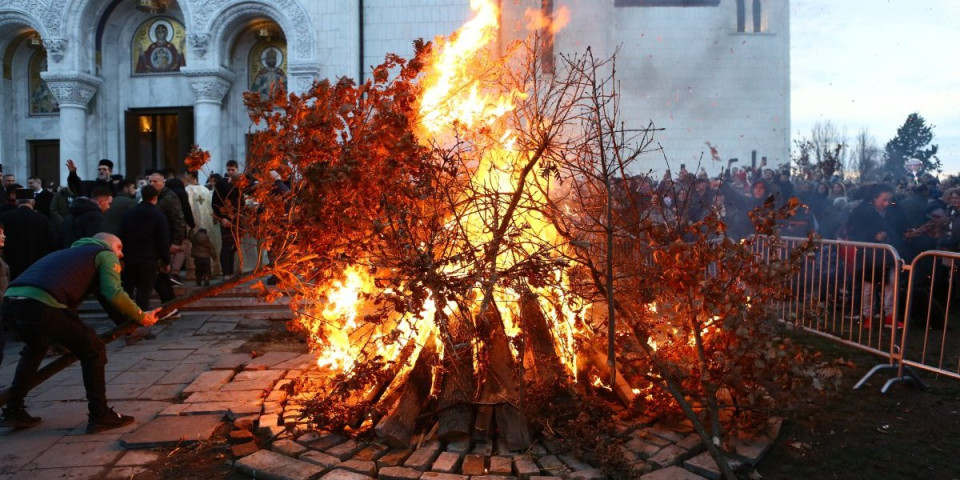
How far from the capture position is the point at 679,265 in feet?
16.3

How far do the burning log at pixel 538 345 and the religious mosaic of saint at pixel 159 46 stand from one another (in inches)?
688

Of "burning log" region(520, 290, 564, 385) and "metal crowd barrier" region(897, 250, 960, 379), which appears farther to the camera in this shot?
"metal crowd barrier" region(897, 250, 960, 379)

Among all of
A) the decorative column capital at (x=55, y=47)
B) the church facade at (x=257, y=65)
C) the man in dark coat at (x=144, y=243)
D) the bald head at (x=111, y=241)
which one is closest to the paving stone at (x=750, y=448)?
the bald head at (x=111, y=241)

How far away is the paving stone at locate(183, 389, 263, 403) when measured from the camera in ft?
19.2

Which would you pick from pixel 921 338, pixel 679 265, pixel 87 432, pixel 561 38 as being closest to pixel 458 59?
pixel 679 265

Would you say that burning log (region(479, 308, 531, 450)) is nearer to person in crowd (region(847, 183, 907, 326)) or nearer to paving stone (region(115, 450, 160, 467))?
paving stone (region(115, 450, 160, 467))

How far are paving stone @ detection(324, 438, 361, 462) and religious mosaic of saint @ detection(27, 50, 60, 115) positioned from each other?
66.2ft

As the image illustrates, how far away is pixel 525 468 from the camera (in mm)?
4293

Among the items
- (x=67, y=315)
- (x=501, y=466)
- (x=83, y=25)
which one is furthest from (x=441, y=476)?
(x=83, y=25)

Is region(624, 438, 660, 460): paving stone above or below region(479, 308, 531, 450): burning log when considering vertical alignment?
below

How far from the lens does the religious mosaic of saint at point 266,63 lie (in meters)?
19.3

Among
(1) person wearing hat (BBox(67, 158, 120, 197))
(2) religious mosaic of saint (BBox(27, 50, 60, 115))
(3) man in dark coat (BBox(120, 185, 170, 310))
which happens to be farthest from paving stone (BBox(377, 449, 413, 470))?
(2) religious mosaic of saint (BBox(27, 50, 60, 115))

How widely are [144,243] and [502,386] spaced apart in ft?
19.4

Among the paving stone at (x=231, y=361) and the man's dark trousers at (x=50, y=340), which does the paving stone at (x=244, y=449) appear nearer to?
the man's dark trousers at (x=50, y=340)
